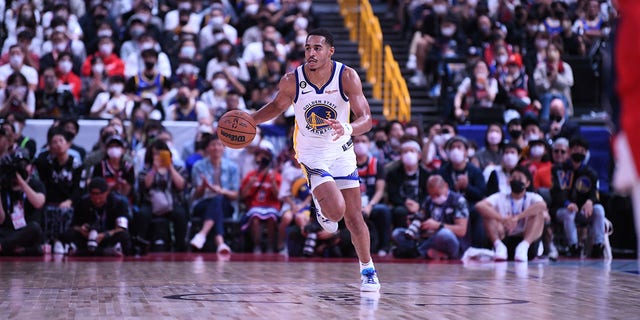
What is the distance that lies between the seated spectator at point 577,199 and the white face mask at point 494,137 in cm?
87

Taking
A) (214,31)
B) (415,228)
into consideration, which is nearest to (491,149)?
(415,228)

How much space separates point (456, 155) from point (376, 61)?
22.4ft

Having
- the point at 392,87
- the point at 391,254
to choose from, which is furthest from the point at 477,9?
the point at 391,254

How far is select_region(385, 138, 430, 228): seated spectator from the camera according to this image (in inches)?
530

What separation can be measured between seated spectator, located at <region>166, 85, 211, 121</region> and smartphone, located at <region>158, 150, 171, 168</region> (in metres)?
1.67

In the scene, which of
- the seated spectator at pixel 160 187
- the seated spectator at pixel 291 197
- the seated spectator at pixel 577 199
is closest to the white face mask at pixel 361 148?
the seated spectator at pixel 291 197

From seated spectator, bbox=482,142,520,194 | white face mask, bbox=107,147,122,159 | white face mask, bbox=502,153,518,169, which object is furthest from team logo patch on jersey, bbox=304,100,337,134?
white face mask, bbox=502,153,518,169

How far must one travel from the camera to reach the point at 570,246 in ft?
44.7

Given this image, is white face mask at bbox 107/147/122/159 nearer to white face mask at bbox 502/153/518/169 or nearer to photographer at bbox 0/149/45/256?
photographer at bbox 0/149/45/256

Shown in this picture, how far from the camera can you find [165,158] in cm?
1306

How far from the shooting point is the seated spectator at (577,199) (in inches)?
528

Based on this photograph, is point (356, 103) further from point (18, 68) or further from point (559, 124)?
point (18, 68)

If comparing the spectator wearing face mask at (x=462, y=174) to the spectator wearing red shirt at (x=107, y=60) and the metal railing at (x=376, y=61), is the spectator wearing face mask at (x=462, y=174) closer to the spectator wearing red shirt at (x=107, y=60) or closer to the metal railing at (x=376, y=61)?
the metal railing at (x=376, y=61)

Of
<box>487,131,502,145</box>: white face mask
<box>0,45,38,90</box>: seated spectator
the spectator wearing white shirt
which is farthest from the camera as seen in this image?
the spectator wearing white shirt
